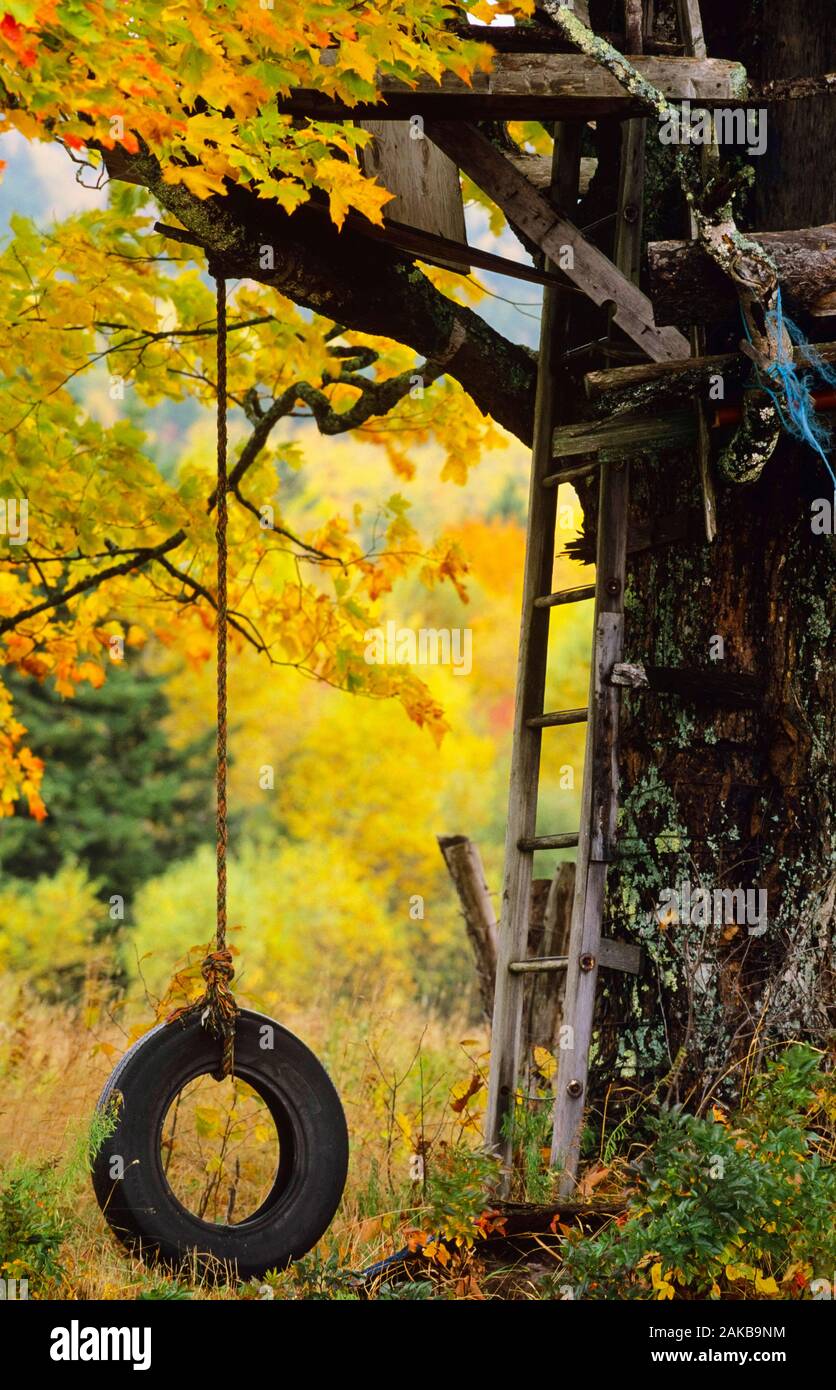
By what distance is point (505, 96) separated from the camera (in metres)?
5.14

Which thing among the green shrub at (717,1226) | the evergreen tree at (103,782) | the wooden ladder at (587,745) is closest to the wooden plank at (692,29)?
the wooden ladder at (587,745)

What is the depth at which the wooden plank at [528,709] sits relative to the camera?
18.8 feet

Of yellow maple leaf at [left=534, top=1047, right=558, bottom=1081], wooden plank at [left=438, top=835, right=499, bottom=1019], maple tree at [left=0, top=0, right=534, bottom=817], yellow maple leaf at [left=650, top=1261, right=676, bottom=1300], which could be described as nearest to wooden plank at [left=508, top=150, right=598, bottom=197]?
maple tree at [left=0, top=0, right=534, bottom=817]

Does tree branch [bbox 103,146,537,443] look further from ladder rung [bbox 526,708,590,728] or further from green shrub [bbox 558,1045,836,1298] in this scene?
green shrub [bbox 558,1045,836,1298]

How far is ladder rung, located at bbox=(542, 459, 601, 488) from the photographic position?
227 inches

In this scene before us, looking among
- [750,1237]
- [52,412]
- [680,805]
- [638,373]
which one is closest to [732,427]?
[638,373]

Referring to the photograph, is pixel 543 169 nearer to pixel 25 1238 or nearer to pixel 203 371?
pixel 203 371

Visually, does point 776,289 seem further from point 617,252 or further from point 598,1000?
point 598,1000

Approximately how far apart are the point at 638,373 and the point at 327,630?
10.7 ft

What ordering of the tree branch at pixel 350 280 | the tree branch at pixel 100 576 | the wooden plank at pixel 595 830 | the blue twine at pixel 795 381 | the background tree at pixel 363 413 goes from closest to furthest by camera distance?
the background tree at pixel 363 413
the blue twine at pixel 795 381
the tree branch at pixel 350 280
the wooden plank at pixel 595 830
the tree branch at pixel 100 576

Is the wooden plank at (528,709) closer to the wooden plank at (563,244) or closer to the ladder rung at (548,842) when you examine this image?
the ladder rung at (548,842)

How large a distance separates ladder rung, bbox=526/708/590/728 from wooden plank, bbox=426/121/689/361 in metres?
1.48

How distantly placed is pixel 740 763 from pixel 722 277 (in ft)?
6.37

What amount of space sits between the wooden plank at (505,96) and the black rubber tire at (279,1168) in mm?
3286
